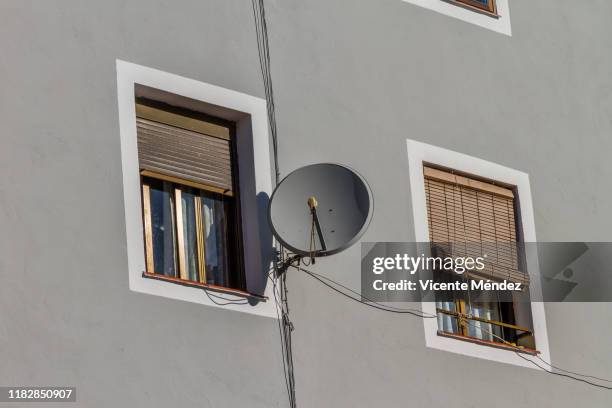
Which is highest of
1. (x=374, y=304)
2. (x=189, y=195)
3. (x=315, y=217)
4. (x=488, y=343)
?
(x=189, y=195)

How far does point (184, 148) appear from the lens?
12.9 metres

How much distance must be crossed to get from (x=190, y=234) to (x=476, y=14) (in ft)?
13.2

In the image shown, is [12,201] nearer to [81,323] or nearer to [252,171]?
[81,323]

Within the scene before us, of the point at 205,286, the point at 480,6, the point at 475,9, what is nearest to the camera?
the point at 205,286

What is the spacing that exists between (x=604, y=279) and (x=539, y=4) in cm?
280

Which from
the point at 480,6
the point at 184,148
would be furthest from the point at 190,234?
the point at 480,6

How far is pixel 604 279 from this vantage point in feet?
49.5

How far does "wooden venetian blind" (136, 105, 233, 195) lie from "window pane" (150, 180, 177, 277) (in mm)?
141

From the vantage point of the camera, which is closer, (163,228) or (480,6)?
(163,228)

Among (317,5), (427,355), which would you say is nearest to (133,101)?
(317,5)

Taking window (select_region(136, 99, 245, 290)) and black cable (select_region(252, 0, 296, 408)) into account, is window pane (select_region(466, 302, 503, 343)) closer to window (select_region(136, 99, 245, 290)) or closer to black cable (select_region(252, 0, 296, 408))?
black cable (select_region(252, 0, 296, 408))

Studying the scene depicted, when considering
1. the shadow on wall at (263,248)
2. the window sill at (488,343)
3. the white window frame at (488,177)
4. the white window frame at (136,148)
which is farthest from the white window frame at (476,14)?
the window sill at (488,343)

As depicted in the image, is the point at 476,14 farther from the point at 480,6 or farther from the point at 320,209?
the point at 320,209

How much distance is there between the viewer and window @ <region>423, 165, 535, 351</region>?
14062 millimetres
